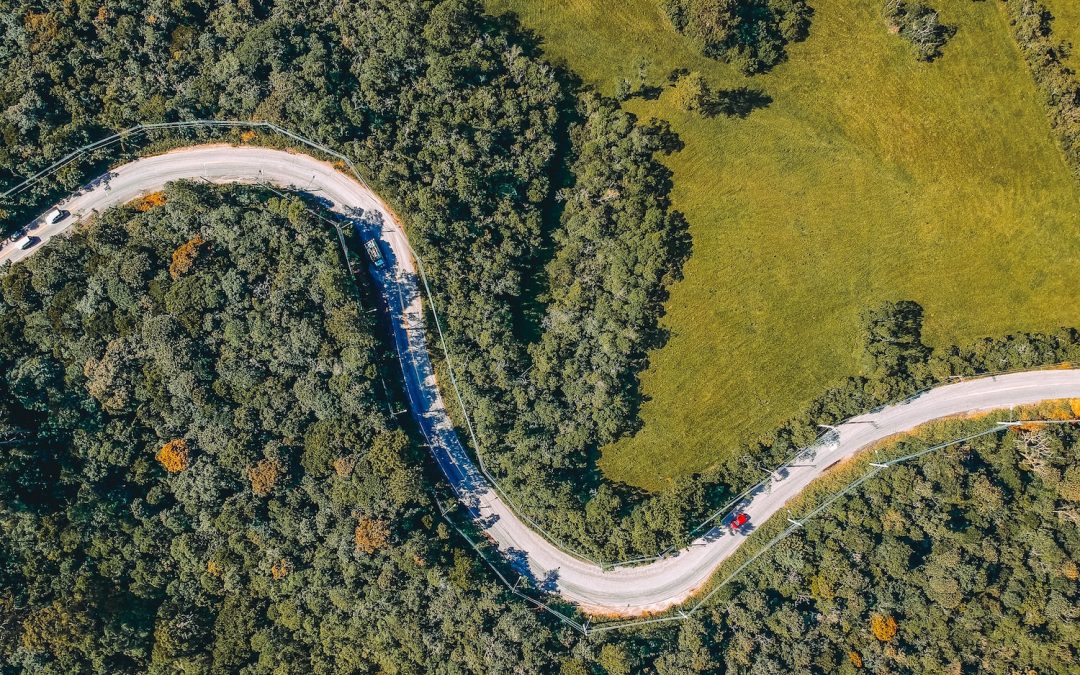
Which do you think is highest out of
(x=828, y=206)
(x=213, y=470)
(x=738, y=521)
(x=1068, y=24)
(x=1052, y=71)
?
(x=1068, y=24)

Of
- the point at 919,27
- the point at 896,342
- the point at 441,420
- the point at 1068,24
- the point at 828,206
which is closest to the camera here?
the point at 1068,24

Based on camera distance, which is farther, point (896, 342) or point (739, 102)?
point (739, 102)

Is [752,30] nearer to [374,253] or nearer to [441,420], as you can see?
[374,253]

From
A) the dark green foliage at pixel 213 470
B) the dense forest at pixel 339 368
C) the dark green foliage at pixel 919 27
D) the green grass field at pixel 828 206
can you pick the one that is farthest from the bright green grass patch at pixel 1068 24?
the dark green foliage at pixel 213 470

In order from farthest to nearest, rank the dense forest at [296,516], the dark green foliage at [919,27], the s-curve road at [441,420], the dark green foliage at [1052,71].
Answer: the s-curve road at [441,420]
the dark green foliage at [919,27]
the dark green foliage at [1052,71]
the dense forest at [296,516]

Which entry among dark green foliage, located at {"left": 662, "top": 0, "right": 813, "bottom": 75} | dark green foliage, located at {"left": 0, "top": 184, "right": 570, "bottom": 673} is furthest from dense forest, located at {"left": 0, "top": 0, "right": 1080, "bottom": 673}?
dark green foliage, located at {"left": 662, "top": 0, "right": 813, "bottom": 75}

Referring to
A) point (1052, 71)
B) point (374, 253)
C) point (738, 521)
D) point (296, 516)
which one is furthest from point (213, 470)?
point (1052, 71)

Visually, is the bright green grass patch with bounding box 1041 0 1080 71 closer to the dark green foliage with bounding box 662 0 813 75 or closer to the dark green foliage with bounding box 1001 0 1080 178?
the dark green foliage with bounding box 1001 0 1080 178

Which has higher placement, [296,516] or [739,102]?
[739,102]

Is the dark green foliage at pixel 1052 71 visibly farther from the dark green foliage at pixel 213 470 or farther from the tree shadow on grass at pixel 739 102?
the dark green foliage at pixel 213 470
